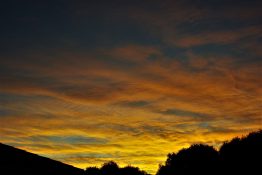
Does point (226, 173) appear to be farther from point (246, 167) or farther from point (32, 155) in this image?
point (32, 155)

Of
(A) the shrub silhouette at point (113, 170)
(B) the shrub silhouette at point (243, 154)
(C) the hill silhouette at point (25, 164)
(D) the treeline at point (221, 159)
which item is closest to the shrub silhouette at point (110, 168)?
(A) the shrub silhouette at point (113, 170)

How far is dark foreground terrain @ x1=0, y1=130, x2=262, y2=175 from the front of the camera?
745 inches

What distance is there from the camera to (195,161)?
151ft

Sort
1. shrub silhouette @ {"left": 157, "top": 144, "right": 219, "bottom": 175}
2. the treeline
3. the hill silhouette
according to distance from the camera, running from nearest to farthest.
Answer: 1. the hill silhouette
2. the treeline
3. shrub silhouette @ {"left": 157, "top": 144, "right": 219, "bottom": 175}

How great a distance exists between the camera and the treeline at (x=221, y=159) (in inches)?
1484

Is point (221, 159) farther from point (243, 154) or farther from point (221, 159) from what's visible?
point (243, 154)

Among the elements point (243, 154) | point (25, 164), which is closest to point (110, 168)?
point (243, 154)

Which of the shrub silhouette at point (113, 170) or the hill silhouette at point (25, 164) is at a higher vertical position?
the shrub silhouette at point (113, 170)

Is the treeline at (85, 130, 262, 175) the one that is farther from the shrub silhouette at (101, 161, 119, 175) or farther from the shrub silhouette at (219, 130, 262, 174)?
the shrub silhouette at (101, 161, 119, 175)

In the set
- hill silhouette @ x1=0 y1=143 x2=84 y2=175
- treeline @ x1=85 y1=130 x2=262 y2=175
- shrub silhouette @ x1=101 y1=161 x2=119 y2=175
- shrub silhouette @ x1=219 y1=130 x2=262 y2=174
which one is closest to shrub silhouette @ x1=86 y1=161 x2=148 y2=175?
shrub silhouette @ x1=101 y1=161 x2=119 y2=175

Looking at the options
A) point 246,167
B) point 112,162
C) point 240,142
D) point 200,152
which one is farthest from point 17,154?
point 112,162

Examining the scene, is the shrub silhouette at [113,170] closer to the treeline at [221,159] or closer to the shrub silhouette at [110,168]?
the shrub silhouette at [110,168]

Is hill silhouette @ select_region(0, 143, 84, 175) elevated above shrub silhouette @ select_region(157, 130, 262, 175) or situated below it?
below

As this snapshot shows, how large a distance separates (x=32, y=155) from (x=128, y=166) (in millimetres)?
44850
